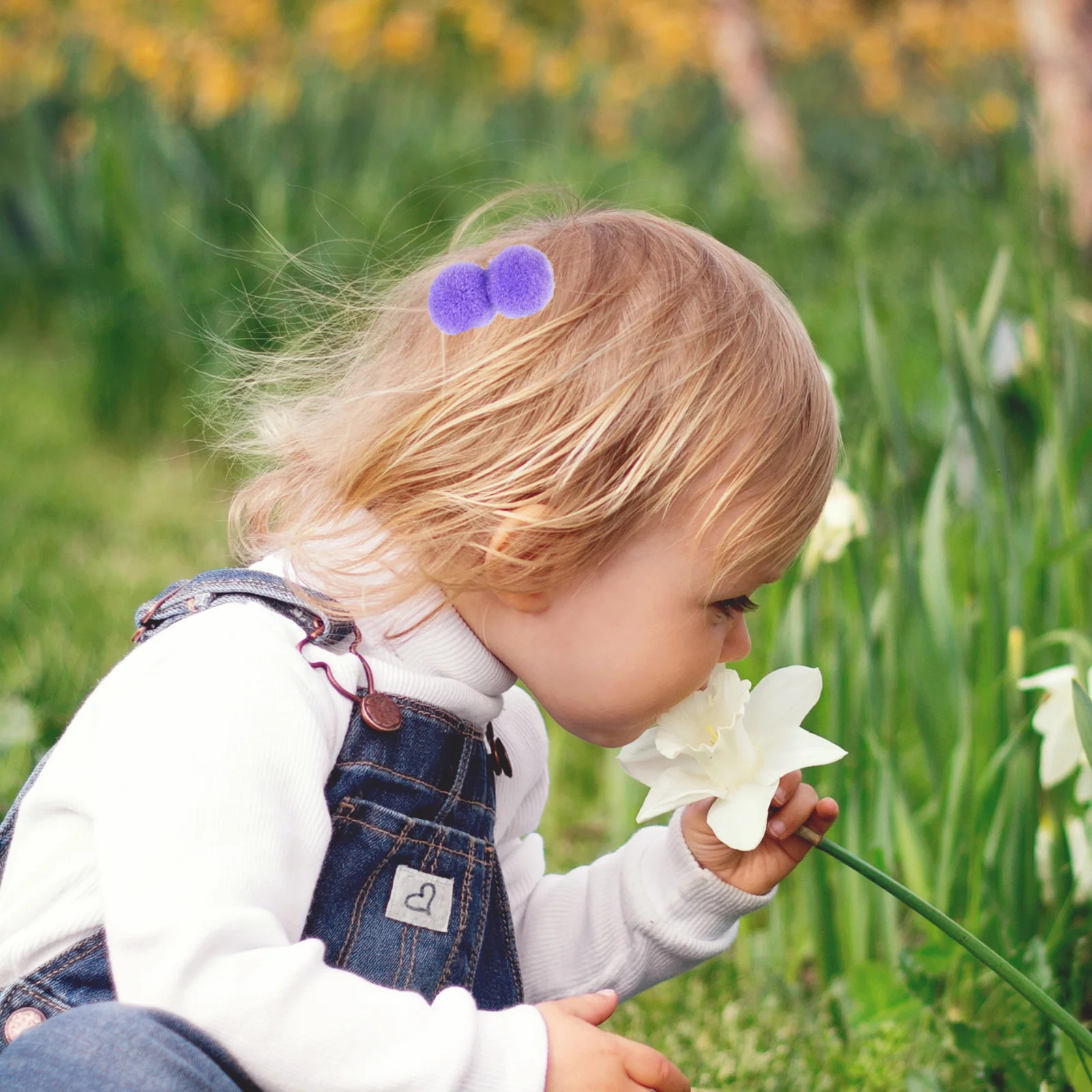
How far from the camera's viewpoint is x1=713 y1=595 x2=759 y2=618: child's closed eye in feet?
3.70

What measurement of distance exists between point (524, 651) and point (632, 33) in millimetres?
11622

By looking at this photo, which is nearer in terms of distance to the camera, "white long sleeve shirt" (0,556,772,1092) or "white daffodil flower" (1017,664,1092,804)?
"white long sleeve shirt" (0,556,772,1092)

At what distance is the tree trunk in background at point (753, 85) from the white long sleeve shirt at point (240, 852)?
6.21 metres

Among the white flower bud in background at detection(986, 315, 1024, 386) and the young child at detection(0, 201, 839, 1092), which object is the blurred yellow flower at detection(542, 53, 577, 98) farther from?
the young child at detection(0, 201, 839, 1092)

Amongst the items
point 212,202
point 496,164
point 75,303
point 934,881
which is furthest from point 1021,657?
point 496,164

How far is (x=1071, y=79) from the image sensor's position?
155 inches


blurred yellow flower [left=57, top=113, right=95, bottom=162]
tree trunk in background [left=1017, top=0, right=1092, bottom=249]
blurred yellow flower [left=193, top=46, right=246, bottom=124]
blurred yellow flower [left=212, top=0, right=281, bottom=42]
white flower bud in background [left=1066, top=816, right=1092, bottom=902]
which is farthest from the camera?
Answer: blurred yellow flower [left=212, top=0, right=281, bottom=42]

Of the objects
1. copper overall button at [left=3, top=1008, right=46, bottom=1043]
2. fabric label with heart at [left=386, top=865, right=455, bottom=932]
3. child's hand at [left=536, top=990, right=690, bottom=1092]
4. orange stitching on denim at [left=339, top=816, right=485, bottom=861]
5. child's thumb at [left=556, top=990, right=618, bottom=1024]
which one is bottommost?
copper overall button at [left=3, top=1008, right=46, bottom=1043]

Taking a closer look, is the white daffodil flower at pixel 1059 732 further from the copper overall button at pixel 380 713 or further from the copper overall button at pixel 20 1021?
the copper overall button at pixel 20 1021

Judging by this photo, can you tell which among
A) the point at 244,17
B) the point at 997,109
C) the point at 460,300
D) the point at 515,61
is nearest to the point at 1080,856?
the point at 460,300

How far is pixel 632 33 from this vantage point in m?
11.7

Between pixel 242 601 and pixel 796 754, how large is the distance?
0.48 m

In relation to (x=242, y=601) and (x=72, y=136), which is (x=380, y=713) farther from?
(x=72, y=136)

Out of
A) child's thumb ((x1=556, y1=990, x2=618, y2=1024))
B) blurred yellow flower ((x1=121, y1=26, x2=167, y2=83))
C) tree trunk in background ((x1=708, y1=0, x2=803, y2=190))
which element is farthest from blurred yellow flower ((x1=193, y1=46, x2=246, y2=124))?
child's thumb ((x1=556, y1=990, x2=618, y2=1024))
